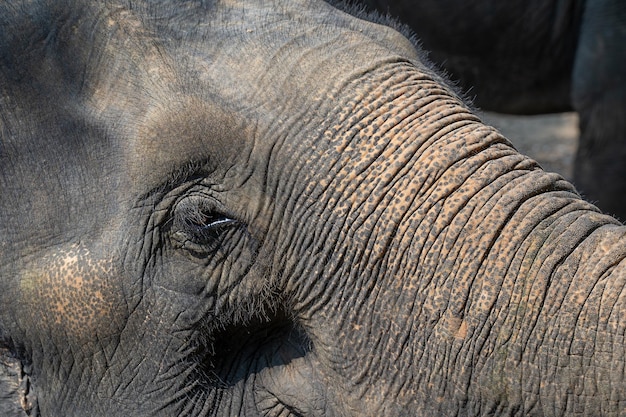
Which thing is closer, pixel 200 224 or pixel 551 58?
pixel 200 224

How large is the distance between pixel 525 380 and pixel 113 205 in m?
0.89

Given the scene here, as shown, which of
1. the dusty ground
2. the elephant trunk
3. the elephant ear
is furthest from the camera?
the dusty ground

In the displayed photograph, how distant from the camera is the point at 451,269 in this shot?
201 centimetres

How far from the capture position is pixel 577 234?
1987 millimetres

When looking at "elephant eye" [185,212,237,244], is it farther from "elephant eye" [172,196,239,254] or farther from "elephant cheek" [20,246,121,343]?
"elephant cheek" [20,246,121,343]

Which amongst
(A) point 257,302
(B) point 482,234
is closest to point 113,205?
(A) point 257,302

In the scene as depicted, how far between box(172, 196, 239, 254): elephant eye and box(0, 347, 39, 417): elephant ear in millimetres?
483

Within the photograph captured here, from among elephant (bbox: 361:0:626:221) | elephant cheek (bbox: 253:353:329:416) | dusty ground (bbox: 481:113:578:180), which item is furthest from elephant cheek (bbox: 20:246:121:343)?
dusty ground (bbox: 481:113:578:180)

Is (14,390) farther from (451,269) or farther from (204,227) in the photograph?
(451,269)

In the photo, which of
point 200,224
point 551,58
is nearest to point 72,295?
point 200,224

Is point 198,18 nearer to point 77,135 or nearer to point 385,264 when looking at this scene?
point 77,135

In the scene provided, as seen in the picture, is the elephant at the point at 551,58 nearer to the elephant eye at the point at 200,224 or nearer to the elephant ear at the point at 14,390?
the elephant eye at the point at 200,224

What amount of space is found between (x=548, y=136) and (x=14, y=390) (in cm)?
594

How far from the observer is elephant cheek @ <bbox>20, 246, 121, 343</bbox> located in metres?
2.21
